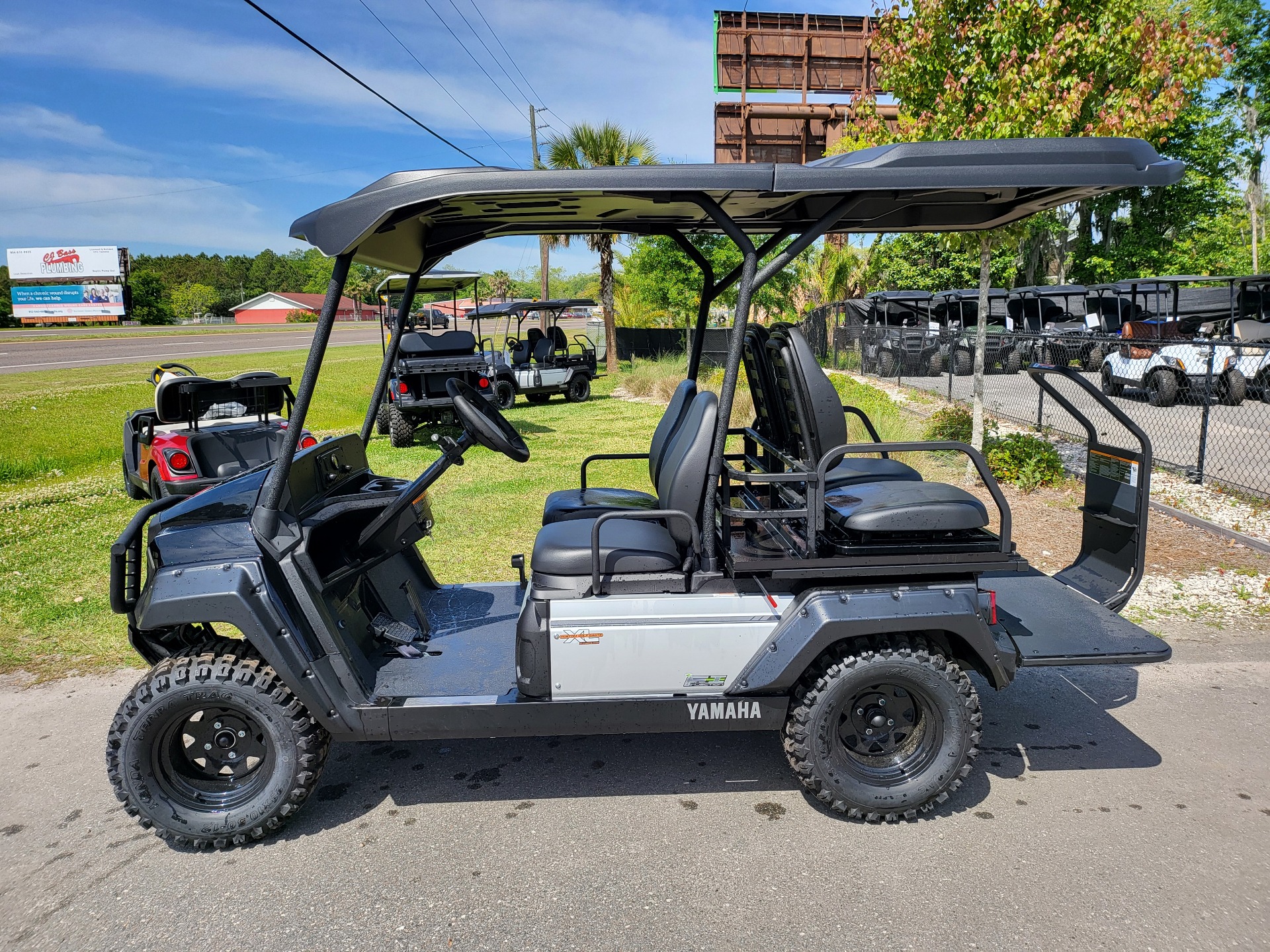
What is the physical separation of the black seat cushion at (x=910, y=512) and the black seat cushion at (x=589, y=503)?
1.05 metres

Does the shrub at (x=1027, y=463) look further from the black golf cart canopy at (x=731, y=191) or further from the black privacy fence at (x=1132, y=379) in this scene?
the black golf cart canopy at (x=731, y=191)

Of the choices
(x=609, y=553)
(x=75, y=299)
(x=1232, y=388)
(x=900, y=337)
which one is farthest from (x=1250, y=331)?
(x=75, y=299)

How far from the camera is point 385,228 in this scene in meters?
A: 3.04

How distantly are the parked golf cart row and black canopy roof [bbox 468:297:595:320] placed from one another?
626 centimetres

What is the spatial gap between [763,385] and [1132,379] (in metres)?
12.0

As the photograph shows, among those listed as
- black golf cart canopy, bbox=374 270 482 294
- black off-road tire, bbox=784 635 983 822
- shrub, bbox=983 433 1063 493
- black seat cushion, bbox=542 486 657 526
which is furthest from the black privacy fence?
black golf cart canopy, bbox=374 270 482 294

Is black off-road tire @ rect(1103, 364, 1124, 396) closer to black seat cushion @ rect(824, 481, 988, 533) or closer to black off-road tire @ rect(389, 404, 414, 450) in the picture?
black off-road tire @ rect(389, 404, 414, 450)

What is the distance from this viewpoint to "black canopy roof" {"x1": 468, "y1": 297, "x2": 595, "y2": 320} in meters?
17.0

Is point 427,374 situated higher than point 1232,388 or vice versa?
point 427,374

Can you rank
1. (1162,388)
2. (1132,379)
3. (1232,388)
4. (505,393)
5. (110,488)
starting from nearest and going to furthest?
(110,488)
(1232,388)
(1162,388)
(1132,379)
(505,393)

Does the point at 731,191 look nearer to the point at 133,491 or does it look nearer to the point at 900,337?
the point at 133,491

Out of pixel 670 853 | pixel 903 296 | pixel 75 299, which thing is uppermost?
pixel 75 299

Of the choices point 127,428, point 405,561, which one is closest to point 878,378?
point 127,428

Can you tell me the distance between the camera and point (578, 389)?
55.3 ft
